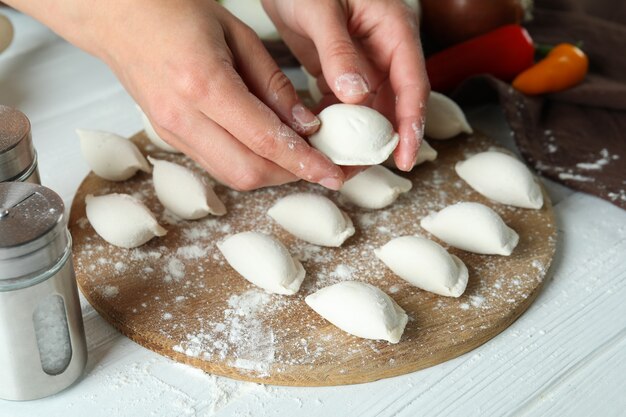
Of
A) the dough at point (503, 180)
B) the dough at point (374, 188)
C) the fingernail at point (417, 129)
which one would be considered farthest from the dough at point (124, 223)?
the dough at point (503, 180)

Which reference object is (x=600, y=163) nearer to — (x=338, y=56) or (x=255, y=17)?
(x=338, y=56)

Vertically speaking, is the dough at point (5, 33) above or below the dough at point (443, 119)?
below

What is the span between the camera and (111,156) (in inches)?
58.7

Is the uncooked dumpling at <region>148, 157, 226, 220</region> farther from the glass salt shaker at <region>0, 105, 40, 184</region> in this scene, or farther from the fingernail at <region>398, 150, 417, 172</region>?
the fingernail at <region>398, 150, 417, 172</region>

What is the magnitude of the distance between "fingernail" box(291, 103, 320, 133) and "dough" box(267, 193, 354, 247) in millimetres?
156

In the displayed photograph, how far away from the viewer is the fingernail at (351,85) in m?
1.26

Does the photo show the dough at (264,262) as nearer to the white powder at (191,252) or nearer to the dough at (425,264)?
the white powder at (191,252)

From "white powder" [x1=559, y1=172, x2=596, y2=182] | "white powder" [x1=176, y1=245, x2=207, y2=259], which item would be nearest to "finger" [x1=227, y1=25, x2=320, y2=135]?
"white powder" [x1=176, y1=245, x2=207, y2=259]

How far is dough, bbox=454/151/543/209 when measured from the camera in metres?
1.45

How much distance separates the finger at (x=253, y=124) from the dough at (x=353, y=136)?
32 millimetres

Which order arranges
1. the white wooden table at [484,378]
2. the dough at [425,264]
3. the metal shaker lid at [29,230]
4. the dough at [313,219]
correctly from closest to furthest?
the metal shaker lid at [29,230] < the white wooden table at [484,378] < the dough at [425,264] < the dough at [313,219]

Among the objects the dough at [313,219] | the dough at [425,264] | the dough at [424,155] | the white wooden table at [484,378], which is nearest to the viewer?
the white wooden table at [484,378]

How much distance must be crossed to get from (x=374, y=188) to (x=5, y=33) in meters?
1.04

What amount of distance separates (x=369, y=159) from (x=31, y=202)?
0.54 meters
